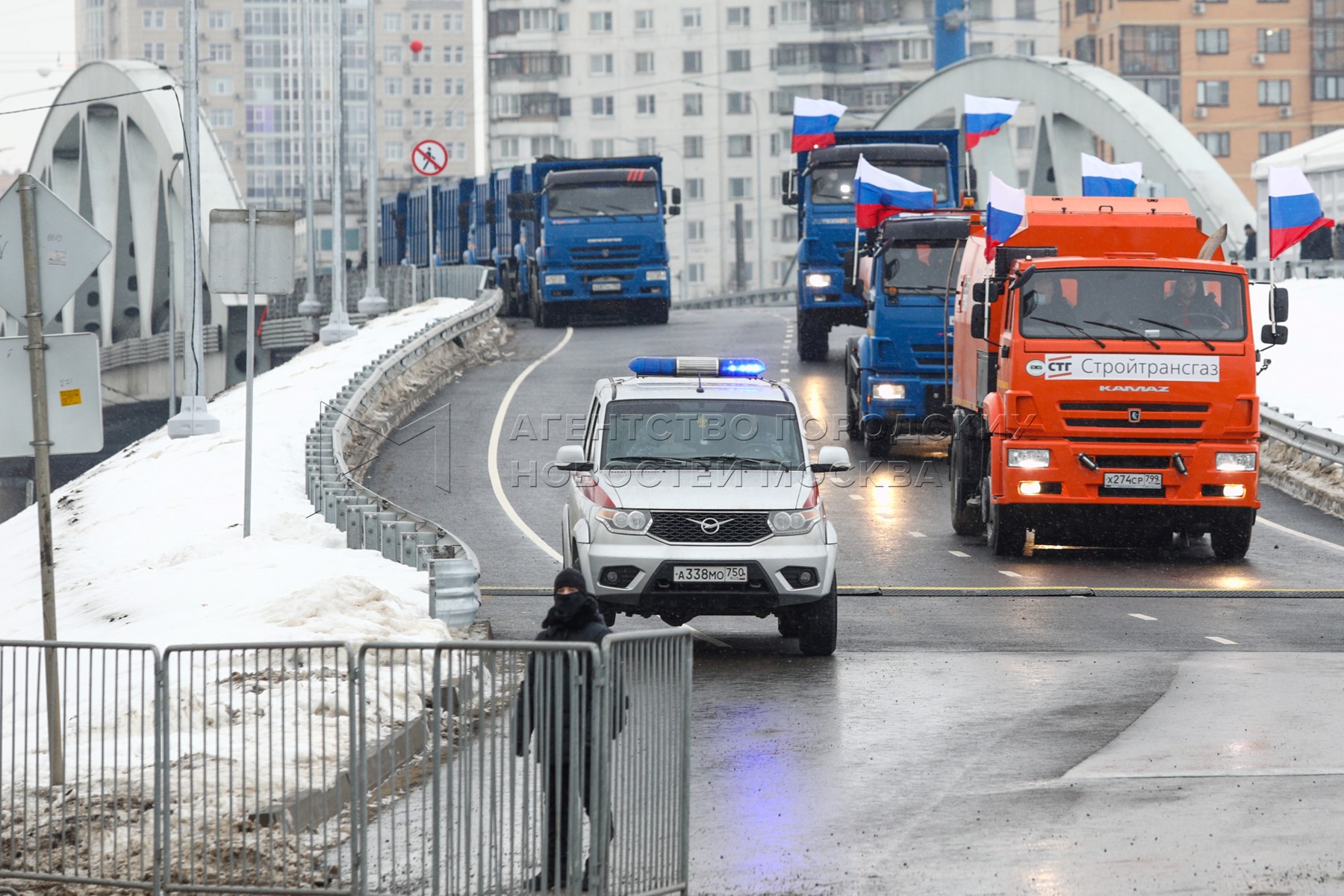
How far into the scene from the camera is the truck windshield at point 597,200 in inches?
1623

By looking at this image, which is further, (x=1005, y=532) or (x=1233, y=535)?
(x=1005, y=532)

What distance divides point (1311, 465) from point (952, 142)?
1365 centimetres

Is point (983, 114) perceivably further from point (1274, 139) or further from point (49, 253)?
point (1274, 139)

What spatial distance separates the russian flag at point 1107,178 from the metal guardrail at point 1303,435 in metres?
6.61

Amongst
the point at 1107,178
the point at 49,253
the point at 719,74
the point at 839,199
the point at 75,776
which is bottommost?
the point at 75,776

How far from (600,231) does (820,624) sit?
2934 cm

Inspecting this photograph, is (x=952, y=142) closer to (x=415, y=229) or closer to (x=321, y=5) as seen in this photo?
(x=415, y=229)

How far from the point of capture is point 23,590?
17.8m

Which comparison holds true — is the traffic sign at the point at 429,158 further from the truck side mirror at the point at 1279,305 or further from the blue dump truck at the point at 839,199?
the truck side mirror at the point at 1279,305

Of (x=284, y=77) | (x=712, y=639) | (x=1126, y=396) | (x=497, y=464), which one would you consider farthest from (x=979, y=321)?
(x=284, y=77)

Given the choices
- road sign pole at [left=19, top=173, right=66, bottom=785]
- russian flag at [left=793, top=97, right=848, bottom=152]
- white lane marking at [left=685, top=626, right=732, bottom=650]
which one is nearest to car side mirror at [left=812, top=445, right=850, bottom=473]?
white lane marking at [left=685, top=626, right=732, bottom=650]

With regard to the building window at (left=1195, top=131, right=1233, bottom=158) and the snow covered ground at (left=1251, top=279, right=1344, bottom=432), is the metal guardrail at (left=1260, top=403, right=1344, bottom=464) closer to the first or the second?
the snow covered ground at (left=1251, top=279, right=1344, bottom=432)

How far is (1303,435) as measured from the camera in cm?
2462

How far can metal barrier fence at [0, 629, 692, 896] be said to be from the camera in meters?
7.00
